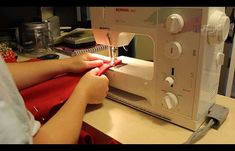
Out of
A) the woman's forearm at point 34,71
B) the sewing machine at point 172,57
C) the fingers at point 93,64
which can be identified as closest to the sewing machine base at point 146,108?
the sewing machine at point 172,57

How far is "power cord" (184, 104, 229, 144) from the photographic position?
610 mm

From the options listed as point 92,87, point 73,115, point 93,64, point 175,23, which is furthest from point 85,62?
point 175,23

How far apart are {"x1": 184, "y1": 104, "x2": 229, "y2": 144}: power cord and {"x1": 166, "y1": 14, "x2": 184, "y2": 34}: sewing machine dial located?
0.90ft

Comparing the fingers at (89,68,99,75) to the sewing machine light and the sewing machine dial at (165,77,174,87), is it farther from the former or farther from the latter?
the sewing machine light

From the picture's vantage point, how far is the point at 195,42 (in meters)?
0.58

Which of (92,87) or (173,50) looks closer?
(173,50)

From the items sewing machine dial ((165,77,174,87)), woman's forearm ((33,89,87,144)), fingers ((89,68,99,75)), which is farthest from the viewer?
fingers ((89,68,99,75))

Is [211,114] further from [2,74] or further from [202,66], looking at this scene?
[2,74]

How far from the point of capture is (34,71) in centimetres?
83

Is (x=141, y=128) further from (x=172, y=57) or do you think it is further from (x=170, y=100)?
(x=172, y=57)

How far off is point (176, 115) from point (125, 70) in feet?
0.74

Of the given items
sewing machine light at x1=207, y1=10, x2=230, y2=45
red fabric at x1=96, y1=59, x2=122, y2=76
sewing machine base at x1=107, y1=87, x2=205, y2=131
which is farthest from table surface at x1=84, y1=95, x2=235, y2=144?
sewing machine light at x1=207, y1=10, x2=230, y2=45

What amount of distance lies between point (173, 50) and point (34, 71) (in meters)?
0.49

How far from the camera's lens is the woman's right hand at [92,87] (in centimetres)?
69
